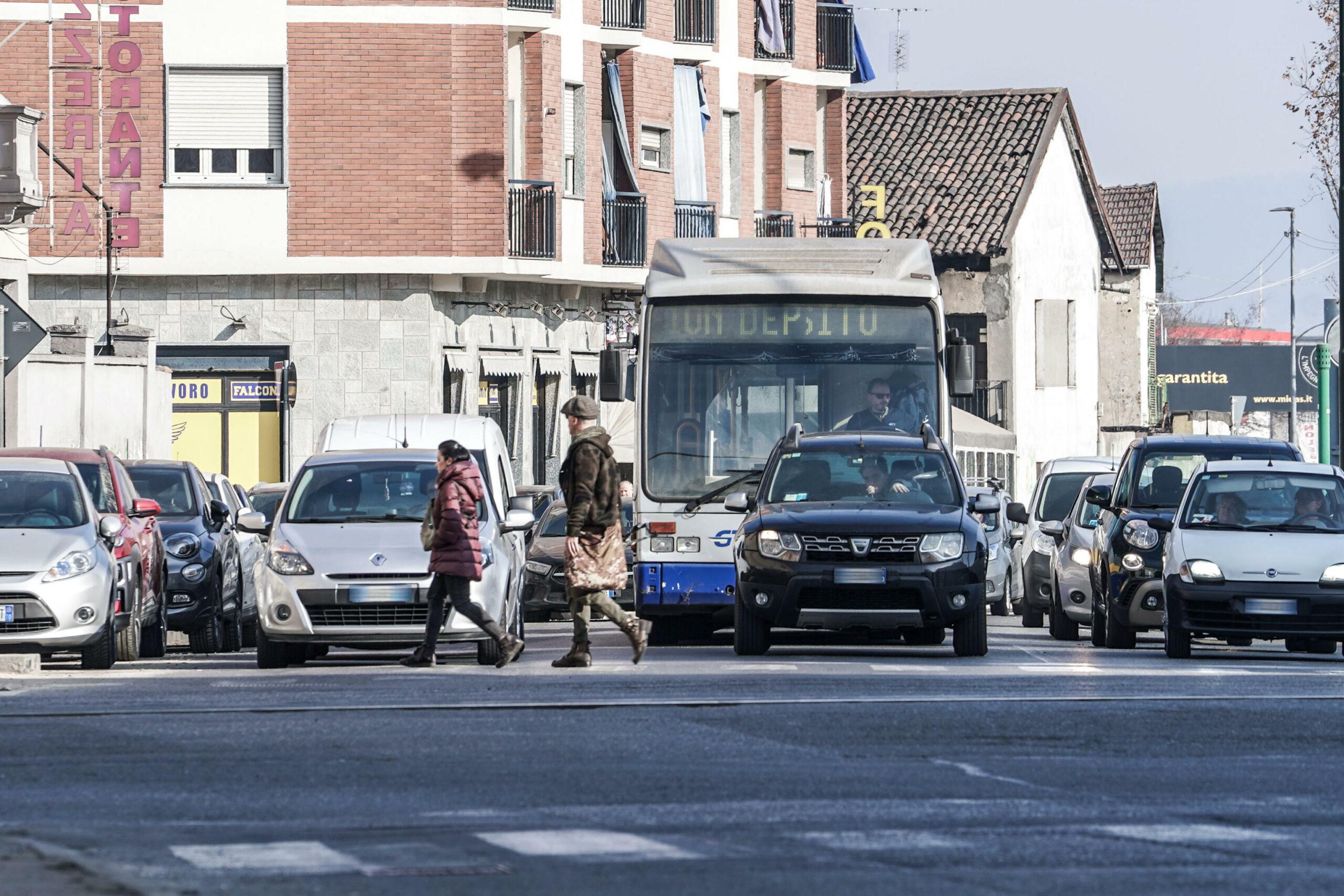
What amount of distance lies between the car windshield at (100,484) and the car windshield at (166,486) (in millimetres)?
3105

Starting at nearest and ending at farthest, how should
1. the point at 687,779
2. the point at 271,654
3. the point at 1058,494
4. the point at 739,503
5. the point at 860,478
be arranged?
the point at 687,779 → the point at 271,654 → the point at 739,503 → the point at 860,478 → the point at 1058,494

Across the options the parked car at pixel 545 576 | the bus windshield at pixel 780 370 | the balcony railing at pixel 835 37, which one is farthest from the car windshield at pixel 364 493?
the balcony railing at pixel 835 37

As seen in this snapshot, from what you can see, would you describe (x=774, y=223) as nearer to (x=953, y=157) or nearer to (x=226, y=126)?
(x=226, y=126)

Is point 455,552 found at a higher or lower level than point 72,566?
higher

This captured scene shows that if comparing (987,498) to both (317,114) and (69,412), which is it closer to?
(69,412)

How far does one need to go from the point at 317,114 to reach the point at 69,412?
7125 millimetres

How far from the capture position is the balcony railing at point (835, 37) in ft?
167

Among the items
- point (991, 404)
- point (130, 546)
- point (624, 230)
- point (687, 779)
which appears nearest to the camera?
point (687, 779)

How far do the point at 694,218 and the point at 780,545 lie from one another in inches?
1100

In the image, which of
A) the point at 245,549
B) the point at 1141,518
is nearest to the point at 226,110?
the point at 245,549

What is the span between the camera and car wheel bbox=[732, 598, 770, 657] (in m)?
19.2

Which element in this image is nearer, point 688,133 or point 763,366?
point 763,366

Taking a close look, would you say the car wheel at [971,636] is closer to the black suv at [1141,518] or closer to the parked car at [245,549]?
the black suv at [1141,518]

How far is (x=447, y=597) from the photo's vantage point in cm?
1828
